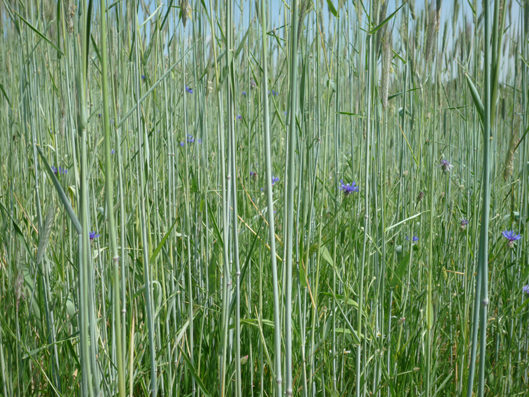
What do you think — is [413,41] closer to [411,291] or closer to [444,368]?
[411,291]

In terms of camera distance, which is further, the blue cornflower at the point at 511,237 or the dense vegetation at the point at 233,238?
the blue cornflower at the point at 511,237

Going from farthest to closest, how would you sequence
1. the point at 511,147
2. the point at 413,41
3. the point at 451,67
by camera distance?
the point at 451,67 → the point at 413,41 → the point at 511,147

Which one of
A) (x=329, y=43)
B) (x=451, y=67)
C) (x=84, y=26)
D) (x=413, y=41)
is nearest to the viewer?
(x=84, y=26)

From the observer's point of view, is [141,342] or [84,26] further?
[141,342]

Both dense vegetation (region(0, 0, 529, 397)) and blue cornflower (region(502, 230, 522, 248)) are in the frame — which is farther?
blue cornflower (region(502, 230, 522, 248))

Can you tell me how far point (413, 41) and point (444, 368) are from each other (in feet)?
2.28

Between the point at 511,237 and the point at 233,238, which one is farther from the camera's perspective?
the point at 511,237

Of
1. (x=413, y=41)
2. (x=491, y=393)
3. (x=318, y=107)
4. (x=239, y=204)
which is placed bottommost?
(x=491, y=393)

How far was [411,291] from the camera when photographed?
96 centimetres

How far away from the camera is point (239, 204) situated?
132 cm

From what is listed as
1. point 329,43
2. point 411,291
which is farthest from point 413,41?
point 411,291

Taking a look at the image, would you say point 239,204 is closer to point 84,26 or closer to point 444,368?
point 444,368

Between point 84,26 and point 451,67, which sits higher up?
point 451,67

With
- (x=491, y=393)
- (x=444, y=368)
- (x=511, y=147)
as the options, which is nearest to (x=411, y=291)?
(x=444, y=368)
